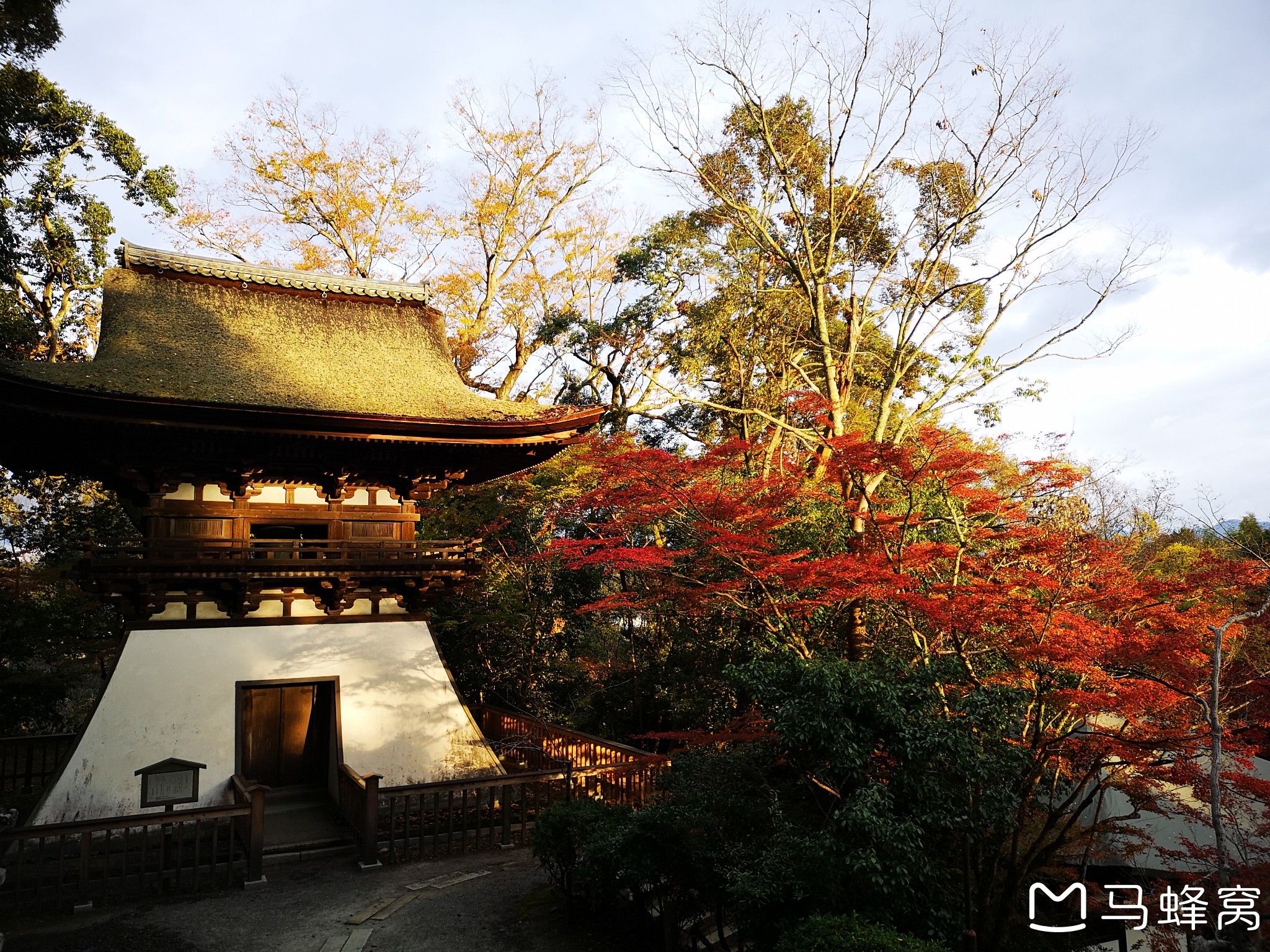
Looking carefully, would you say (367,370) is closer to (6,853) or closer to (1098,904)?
(6,853)

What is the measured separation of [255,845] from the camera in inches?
361

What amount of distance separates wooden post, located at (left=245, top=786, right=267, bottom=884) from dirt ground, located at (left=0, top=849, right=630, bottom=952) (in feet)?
0.66

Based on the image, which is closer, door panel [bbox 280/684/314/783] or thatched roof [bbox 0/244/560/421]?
thatched roof [bbox 0/244/560/421]

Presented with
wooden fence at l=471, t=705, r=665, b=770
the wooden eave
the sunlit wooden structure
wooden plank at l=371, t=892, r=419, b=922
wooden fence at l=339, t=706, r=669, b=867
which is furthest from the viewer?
wooden fence at l=471, t=705, r=665, b=770

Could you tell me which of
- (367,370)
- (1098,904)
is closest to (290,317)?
(367,370)

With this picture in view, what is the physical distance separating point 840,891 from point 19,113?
79.4 feet

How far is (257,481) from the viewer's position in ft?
39.1

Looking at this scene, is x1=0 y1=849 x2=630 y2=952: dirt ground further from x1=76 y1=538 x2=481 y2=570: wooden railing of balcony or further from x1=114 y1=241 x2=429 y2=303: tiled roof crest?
x1=114 y1=241 x2=429 y2=303: tiled roof crest

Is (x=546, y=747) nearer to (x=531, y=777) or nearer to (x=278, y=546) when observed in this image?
(x=531, y=777)

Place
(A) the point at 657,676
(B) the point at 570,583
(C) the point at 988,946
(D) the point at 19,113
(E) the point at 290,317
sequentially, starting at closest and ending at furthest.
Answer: (C) the point at 988,946 < (E) the point at 290,317 < (A) the point at 657,676 < (B) the point at 570,583 < (D) the point at 19,113

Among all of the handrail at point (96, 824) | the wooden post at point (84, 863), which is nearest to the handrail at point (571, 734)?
the handrail at point (96, 824)

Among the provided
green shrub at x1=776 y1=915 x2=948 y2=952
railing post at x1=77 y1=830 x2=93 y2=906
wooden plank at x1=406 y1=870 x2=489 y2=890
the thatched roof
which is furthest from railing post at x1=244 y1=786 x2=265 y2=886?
green shrub at x1=776 y1=915 x2=948 y2=952

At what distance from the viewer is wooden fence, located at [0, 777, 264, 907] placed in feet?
27.0

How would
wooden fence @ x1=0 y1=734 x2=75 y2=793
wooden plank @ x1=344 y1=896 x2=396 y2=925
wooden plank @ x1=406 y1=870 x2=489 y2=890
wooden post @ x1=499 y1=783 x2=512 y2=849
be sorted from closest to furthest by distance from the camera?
wooden plank @ x1=344 y1=896 x2=396 y2=925 < wooden plank @ x1=406 y1=870 x2=489 y2=890 < wooden post @ x1=499 y1=783 x2=512 y2=849 < wooden fence @ x1=0 y1=734 x2=75 y2=793
